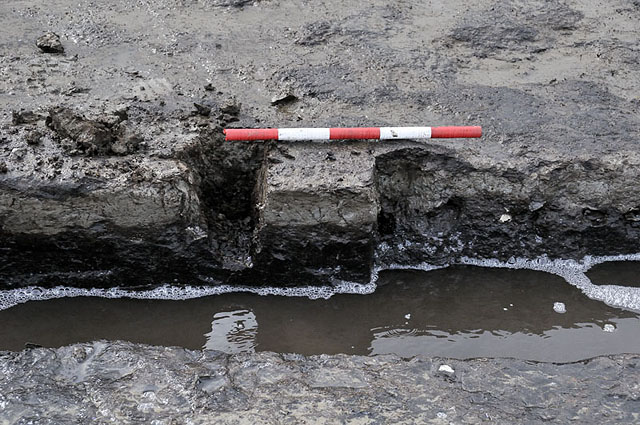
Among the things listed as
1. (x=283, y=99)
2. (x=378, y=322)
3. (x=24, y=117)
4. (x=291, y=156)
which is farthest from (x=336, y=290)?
(x=24, y=117)

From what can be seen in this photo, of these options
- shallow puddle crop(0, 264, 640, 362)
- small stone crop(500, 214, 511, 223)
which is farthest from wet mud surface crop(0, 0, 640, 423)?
shallow puddle crop(0, 264, 640, 362)

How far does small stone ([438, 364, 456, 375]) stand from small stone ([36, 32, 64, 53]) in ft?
8.72

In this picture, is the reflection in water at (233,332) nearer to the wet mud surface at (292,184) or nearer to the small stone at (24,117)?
the wet mud surface at (292,184)

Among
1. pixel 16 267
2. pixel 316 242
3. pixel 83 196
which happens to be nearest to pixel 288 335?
pixel 316 242

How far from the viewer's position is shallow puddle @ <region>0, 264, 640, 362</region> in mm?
3209

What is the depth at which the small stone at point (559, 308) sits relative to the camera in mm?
3402

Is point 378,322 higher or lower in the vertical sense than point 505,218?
lower

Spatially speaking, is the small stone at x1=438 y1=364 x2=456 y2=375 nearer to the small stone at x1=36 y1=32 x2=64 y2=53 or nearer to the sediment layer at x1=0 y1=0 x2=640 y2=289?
the sediment layer at x1=0 y1=0 x2=640 y2=289

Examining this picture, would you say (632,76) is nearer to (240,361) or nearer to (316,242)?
(316,242)

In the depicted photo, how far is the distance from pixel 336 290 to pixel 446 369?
33.1 inches

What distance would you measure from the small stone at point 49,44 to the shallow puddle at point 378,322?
56.0 inches

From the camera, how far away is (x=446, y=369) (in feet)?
9.12

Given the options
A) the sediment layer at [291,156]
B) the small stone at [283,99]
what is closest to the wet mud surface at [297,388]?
the sediment layer at [291,156]

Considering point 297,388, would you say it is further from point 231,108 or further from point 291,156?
point 231,108
